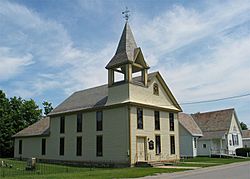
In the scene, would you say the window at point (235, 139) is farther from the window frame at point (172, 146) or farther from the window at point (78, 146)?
the window at point (78, 146)

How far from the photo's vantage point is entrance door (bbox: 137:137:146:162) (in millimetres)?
28862

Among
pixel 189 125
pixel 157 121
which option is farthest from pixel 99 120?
pixel 189 125

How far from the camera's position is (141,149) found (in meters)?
29.3

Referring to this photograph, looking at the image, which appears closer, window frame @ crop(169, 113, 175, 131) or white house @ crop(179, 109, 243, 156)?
window frame @ crop(169, 113, 175, 131)

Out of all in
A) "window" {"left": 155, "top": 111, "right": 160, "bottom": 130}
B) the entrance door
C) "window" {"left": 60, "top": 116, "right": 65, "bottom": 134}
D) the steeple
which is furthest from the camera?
"window" {"left": 60, "top": 116, "right": 65, "bottom": 134}

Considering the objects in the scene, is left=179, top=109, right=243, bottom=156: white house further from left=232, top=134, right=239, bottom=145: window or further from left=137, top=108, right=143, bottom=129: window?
left=137, top=108, right=143, bottom=129: window

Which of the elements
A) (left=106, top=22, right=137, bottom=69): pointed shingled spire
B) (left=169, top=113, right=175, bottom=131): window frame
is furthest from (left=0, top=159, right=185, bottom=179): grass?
(left=106, top=22, right=137, bottom=69): pointed shingled spire

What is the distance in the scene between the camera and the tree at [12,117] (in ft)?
162

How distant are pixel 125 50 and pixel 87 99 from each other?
24.8 feet

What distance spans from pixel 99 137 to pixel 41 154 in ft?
34.4

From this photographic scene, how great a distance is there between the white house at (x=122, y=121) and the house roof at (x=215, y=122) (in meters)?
17.1

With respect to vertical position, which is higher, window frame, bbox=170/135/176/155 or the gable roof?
the gable roof

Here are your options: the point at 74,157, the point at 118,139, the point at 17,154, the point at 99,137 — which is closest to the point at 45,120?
the point at 17,154

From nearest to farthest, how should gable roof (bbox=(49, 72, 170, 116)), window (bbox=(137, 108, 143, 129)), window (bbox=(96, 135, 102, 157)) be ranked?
window (bbox=(137, 108, 143, 129)) → window (bbox=(96, 135, 102, 157)) → gable roof (bbox=(49, 72, 170, 116))
